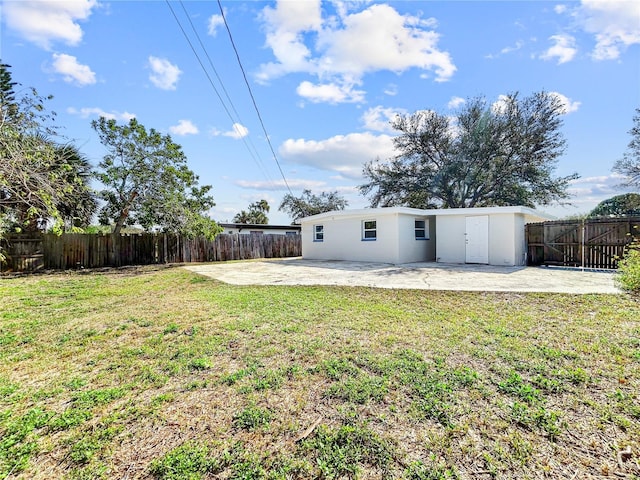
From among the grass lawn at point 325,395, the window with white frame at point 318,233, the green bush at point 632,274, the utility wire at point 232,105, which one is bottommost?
the grass lawn at point 325,395

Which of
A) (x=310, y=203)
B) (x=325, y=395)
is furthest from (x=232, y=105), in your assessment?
(x=310, y=203)

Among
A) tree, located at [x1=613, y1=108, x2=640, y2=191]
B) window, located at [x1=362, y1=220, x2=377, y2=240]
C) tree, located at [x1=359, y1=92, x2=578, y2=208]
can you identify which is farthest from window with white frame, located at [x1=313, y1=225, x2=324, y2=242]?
tree, located at [x1=613, y1=108, x2=640, y2=191]

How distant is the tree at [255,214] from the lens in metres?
37.5

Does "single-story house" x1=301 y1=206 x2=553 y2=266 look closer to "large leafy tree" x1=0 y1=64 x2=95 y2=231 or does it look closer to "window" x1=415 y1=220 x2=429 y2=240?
"window" x1=415 y1=220 x2=429 y2=240

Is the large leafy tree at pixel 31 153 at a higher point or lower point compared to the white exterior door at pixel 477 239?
higher

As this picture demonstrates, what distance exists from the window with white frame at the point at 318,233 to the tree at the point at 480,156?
23.5ft

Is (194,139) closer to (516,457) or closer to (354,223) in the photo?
(354,223)

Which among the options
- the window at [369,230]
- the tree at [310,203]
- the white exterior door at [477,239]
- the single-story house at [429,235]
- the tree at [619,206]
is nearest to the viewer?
the single-story house at [429,235]

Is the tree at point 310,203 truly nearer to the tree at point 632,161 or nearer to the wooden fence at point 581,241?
the tree at point 632,161

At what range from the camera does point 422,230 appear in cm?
1403

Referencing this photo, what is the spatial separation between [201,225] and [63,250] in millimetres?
5398

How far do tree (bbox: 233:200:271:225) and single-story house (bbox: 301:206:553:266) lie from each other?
23414mm

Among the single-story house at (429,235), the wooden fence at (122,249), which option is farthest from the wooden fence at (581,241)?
the wooden fence at (122,249)

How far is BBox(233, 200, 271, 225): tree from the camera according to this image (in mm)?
37500
